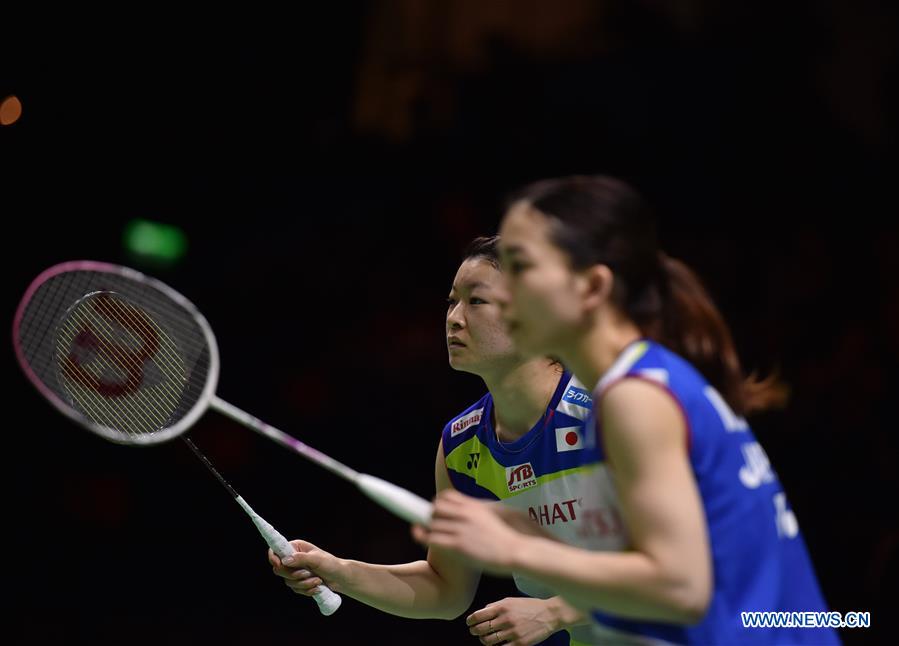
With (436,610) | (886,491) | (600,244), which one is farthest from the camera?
(886,491)

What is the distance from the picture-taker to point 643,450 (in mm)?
1704

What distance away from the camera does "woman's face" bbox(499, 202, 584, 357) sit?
1.89m

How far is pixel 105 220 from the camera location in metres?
6.97

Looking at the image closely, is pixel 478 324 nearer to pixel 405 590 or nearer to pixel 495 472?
pixel 495 472

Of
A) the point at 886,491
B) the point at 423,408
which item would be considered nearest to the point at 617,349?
the point at 886,491

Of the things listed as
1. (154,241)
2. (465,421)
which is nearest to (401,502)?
(465,421)

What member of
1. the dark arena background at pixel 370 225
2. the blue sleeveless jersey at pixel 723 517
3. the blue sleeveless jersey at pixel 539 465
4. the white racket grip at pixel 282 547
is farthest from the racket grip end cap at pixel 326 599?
the dark arena background at pixel 370 225

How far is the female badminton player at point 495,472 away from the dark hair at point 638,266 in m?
0.81

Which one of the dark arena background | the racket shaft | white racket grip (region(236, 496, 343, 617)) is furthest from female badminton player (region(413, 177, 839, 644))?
the dark arena background

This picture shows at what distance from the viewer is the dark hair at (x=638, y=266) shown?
1.91 meters

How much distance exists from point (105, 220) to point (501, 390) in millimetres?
4663

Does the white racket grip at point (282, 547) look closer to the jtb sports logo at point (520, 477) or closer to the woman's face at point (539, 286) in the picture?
the jtb sports logo at point (520, 477)

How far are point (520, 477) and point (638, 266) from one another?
1119mm

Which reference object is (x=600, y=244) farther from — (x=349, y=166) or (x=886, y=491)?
(x=349, y=166)
